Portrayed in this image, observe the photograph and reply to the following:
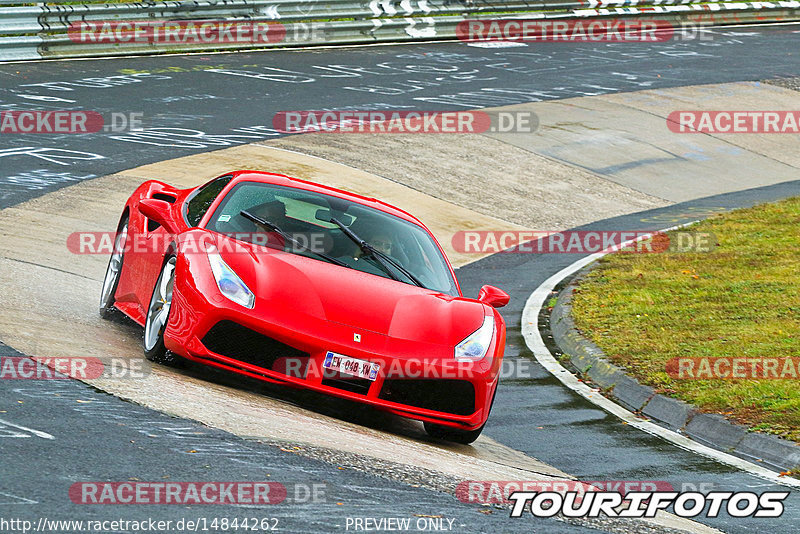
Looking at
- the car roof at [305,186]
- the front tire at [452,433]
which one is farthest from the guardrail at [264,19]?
the front tire at [452,433]

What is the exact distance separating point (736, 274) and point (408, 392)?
25.1ft

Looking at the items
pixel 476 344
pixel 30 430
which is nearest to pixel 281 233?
pixel 476 344

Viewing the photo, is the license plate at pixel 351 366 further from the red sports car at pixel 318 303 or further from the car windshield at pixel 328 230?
the car windshield at pixel 328 230

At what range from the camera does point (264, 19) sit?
24562 mm

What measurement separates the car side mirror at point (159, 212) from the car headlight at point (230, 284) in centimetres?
99

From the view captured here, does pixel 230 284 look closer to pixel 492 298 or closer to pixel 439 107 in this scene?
pixel 492 298

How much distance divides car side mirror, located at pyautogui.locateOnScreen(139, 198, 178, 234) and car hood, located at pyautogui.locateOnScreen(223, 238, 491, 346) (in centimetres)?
94

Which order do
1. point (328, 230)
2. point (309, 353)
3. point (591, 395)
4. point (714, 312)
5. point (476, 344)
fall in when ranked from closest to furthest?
point (309, 353) < point (476, 344) < point (328, 230) < point (591, 395) < point (714, 312)

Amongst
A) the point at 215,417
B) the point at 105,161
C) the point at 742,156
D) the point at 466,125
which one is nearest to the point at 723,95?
the point at 742,156

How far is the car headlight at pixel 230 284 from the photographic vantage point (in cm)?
695

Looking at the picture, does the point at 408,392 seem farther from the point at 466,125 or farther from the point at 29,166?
the point at 466,125

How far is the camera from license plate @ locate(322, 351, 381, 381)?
6832mm

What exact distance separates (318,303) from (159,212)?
6.04 ft

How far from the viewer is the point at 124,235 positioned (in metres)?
9.15
